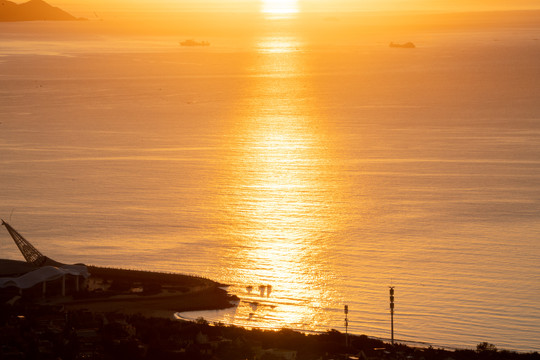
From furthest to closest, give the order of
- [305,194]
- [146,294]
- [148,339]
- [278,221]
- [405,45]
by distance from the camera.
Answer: [405,45]
[305,194]
[278,221]
[146,294]
[148,339]

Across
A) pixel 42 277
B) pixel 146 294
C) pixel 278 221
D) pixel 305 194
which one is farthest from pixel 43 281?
pixel 305 194

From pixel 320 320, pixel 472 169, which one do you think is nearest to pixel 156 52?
pixel 472 169

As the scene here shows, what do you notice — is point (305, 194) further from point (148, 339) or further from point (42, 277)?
point (148, 339)

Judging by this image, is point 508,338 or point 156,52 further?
point 156,52

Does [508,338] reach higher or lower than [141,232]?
lower

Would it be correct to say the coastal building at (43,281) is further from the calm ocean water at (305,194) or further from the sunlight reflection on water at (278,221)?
the sunlight reflection on water at (278,221)

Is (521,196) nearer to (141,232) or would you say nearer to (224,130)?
(141,232)

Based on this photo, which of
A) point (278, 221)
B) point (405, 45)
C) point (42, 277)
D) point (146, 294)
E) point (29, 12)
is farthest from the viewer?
point (29, 12)
